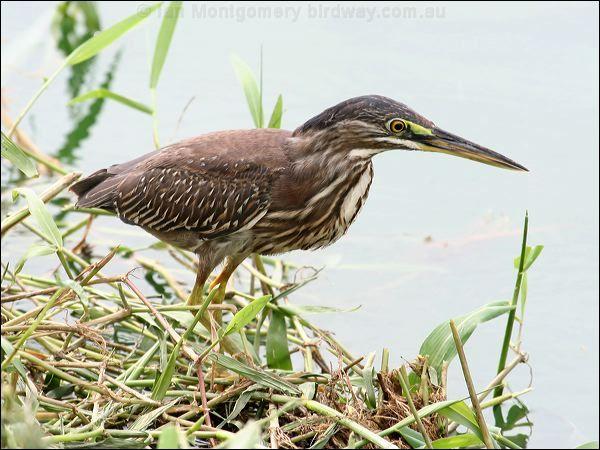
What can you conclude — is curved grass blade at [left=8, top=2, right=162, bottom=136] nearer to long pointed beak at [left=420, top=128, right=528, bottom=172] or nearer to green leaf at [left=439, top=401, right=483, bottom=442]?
long pointed beak at [left=420, top=128, right=528, bottom=172]

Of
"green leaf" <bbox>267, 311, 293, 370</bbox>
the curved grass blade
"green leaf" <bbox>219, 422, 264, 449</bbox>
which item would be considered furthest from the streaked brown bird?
"green leaf" <bbox>219, 422, 264, 449</bbox>

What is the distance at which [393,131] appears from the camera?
4613 millimetres

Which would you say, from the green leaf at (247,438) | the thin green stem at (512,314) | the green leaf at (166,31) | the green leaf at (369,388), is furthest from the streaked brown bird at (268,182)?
the green leaf at (247,438)

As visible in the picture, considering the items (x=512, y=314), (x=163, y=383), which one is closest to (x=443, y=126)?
(x=512, y=314)

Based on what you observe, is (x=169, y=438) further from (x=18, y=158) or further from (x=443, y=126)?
(x=443, y=126)

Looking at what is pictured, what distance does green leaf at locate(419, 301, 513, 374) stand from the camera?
166 inches

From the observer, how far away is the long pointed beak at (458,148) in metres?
4.56

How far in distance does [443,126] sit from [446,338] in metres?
3.54

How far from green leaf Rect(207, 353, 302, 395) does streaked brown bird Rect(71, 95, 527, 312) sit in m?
1.14

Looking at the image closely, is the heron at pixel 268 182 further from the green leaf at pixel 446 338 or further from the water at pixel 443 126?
the water at pixel 443 126

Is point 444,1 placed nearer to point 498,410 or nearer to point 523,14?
point 523,14

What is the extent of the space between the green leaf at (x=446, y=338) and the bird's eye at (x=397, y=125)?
0.82 metres

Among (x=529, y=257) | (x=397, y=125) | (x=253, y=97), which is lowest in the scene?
(x=529, y=257)

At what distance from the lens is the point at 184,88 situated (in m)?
8.24
